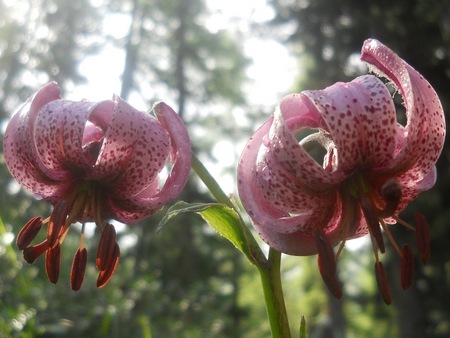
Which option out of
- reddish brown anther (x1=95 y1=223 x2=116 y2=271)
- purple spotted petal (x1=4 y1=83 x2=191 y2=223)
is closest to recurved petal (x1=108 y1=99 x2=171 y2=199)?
purple spotted petal (x1=4 y1=83 x2=191 y2=223)

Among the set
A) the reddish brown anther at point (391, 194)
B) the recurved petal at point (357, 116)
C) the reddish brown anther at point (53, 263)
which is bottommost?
the reddish brown anther at point (53, 263)

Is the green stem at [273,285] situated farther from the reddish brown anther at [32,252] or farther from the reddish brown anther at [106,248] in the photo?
the reddish brown anther at [32,252]

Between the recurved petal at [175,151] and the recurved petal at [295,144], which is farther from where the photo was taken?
the recurved petal at [175,151]

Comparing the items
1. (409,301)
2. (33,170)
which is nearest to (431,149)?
(33,170)

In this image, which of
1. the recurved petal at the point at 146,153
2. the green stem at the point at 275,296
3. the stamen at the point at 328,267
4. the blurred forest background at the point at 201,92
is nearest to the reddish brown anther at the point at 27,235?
the recurved petal at the point at 146,153

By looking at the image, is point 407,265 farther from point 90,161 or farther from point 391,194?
point 90,161

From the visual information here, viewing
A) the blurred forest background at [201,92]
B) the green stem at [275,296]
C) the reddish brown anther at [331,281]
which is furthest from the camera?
the blurred forest background at [201,92]

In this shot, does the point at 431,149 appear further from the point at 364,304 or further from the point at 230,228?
the point at 364,304

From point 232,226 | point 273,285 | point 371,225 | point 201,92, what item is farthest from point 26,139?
point 201,92
